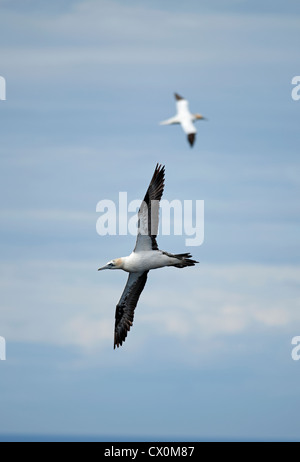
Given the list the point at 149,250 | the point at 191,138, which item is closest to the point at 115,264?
the point at 149,250

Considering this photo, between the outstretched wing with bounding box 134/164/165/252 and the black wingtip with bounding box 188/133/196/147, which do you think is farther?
the outstretched wing with bounding box 134/164/165/252

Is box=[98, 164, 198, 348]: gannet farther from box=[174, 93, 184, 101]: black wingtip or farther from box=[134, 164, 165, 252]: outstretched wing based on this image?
box=[174, 93, 184, 101]: black wingtip

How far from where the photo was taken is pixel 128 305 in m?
57.5

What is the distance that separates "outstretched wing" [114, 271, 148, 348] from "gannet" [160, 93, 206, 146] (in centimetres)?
1017

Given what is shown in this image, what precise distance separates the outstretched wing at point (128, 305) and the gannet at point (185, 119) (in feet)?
33.4

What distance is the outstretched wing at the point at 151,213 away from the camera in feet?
175

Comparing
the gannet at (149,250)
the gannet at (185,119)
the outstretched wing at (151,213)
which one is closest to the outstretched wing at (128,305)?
the gannet at (149,250)

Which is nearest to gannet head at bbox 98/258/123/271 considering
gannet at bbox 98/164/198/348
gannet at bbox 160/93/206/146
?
gannet at bbox 98/164/198/348

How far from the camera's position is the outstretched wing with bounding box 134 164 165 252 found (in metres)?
53.4
